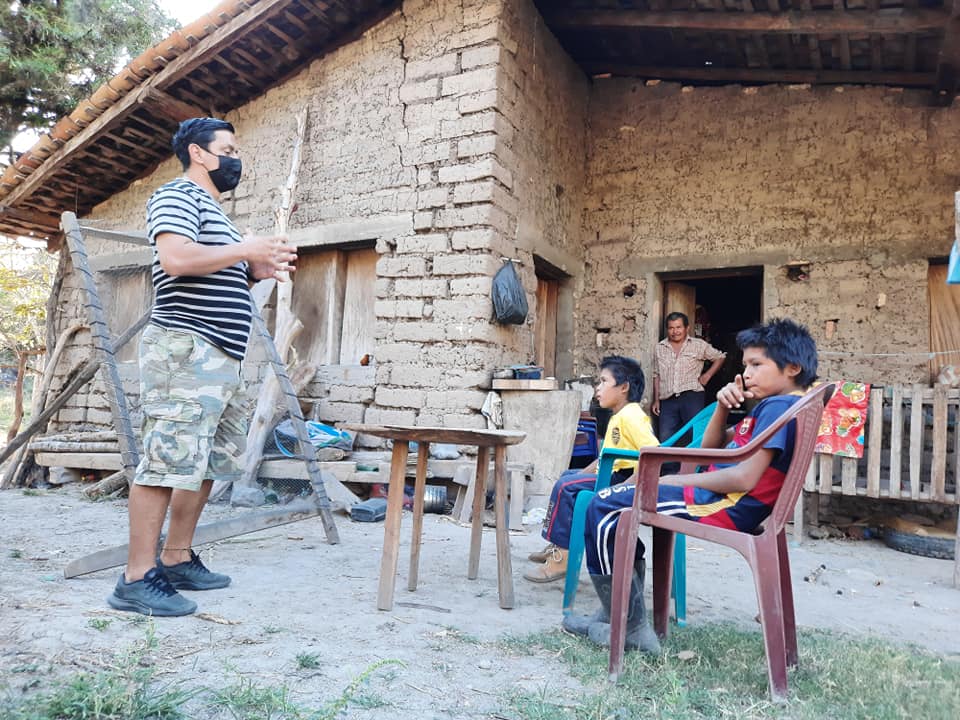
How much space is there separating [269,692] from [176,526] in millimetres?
1353

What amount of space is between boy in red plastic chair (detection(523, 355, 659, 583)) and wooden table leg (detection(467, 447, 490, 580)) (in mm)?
267

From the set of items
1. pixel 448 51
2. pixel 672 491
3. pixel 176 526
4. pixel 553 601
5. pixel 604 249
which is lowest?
pixel 553 601

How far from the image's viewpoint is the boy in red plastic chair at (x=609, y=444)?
9.90 ft

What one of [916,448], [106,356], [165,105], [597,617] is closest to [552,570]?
[597,617]

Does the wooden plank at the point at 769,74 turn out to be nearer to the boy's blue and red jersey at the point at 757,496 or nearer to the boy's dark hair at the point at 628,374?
the boy's dark hair at the point at 628,374

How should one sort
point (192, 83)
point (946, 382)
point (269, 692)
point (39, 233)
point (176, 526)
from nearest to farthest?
point (269, 692) → point (176, 526) → point (946, 382) → point (192, 83) → point (39, 233)

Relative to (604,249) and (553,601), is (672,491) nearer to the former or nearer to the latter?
(553,601)

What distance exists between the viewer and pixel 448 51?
19.2 ft

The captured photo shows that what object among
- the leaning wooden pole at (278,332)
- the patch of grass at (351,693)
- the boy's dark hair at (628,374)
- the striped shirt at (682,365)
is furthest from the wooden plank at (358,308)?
the patch of grass at (351,693)

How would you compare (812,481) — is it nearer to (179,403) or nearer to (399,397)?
(399,397)

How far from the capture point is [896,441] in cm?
476

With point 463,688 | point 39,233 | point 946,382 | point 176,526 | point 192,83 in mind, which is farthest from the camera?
point 39,233

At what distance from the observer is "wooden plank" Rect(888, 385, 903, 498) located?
4.70 meters

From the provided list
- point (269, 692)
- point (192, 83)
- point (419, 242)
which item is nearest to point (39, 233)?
point (192, 83)
